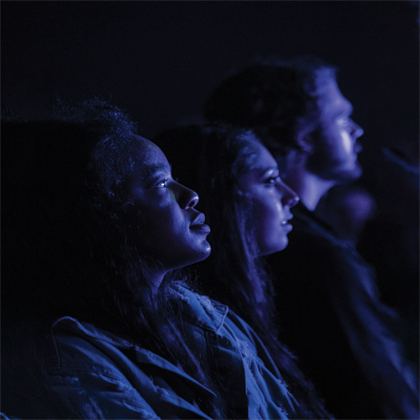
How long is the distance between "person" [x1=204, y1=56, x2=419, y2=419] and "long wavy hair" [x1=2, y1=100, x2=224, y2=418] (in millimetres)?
337

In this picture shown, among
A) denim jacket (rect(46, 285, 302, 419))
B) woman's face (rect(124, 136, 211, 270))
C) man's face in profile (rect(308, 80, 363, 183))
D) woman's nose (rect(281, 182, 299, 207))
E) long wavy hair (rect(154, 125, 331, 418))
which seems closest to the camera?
denim jacket (rect(46, 285, 302, 419))

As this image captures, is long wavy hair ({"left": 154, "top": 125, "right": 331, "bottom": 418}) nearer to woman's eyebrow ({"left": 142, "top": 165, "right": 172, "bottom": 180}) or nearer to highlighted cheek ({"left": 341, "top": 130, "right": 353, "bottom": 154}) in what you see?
woman's eyebrow ({"left": 142, "top": 165, "right": 172, "bottom": 180})

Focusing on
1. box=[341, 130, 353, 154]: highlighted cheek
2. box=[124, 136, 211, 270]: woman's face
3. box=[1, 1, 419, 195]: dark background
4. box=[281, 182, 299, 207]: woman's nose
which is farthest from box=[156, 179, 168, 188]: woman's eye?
box=[341, 130, 353, 154]: highlighted cheek

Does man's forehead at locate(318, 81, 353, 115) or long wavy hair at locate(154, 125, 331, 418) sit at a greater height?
man's forehead at locate(318, 81, 353, 115)

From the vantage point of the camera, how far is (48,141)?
789 mm

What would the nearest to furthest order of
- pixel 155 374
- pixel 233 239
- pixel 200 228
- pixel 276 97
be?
1. pixel 155 374
2. pixel 200 228
3. pixel 233 239
4. pixel 276 97

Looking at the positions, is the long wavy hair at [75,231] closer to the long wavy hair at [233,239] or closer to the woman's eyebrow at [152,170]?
the woman's eyebrow at [152,170]

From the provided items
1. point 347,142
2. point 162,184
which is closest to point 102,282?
point 162,184

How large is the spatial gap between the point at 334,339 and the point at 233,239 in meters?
0.36

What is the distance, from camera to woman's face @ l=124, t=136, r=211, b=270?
82 centimetres

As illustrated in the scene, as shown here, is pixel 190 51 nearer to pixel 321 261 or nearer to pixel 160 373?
pixel 321 261

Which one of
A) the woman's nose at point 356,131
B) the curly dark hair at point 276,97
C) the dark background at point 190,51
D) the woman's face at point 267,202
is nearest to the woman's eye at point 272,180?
the woman's face at point 267,202

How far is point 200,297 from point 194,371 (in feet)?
0.50

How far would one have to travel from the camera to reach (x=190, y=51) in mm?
1028
